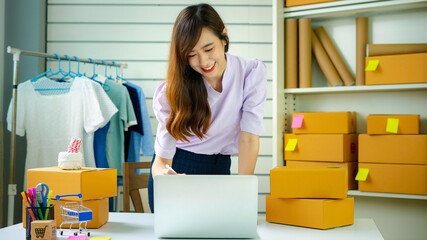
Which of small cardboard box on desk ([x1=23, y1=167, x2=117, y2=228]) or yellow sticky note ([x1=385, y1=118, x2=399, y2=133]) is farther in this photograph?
Answer: yellow sticky note ([x1=385, y1=118, x2=399, y2=133])

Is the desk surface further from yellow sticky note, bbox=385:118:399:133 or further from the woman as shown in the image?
yellow sticky note, bbox=385:118:399:133

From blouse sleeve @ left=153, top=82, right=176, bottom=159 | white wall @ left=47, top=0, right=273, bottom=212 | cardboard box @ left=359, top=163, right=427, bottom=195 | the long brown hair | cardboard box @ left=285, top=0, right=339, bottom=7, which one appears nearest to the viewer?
the long brown hair

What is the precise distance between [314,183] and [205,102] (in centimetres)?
54

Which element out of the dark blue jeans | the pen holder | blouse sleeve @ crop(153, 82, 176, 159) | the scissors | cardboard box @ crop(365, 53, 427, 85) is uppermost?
cardboard box @ crop(365, 53, 427, 85)

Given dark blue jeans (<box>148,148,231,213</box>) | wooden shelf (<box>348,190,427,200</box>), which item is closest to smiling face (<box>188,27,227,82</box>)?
dark blue jeans (<box>148,148,231,213</box>)

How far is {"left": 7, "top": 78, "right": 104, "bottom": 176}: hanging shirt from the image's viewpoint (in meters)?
2.93

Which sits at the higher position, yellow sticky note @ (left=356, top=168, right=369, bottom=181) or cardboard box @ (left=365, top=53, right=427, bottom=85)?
cardboard box @ (left=365, top=53, right=427, bottom=85)

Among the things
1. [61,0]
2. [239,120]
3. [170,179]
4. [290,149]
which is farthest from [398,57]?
[61,0]

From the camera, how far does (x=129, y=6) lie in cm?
364

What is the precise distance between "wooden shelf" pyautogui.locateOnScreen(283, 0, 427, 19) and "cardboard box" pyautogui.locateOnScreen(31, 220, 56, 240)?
2.32 m

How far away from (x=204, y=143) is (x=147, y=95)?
1.79 meters

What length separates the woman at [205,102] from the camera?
1.66 meters

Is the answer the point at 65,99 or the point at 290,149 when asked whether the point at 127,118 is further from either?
the point at 290,149

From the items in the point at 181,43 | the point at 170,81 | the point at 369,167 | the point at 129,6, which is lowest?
the point at 369,167
